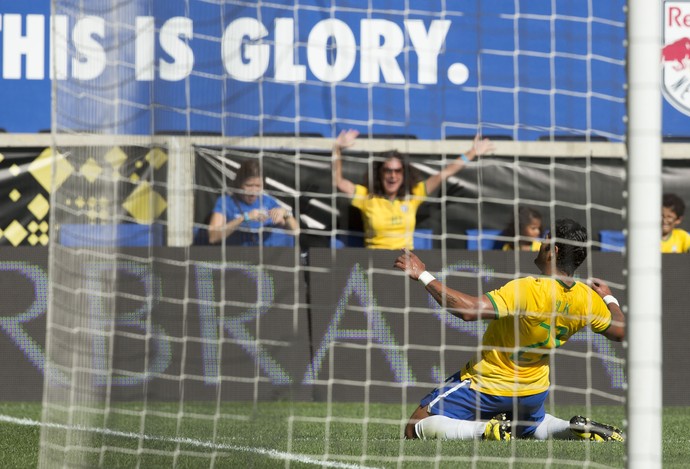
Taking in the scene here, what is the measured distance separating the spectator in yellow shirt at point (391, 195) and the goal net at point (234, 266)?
12cm

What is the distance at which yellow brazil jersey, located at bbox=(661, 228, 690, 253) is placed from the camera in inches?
392

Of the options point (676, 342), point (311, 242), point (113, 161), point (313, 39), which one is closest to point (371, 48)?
point (313, 39)

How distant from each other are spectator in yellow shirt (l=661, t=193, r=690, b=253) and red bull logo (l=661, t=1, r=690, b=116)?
141 centimetres

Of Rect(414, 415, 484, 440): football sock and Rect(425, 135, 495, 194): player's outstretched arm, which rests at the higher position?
Rect(425, 135, 495, 194): player's outstretched arm

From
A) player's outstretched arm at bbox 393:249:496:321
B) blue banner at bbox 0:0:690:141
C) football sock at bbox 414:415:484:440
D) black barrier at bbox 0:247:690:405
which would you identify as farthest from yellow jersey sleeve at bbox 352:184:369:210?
player's outstretched arm at bbox 393:249:496:321

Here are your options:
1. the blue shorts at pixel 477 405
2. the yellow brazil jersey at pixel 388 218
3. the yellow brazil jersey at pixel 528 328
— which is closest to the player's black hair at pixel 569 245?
the yellow brazil jersey at pixel 528 328

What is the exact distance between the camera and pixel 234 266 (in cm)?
596

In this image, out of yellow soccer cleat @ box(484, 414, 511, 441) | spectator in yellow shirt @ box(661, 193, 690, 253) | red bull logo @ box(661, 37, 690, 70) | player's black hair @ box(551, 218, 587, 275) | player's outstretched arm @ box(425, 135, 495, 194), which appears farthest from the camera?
red bull logo @ box(661, 37, 690, 70)

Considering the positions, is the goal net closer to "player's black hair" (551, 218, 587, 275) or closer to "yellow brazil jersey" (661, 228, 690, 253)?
"player's black hair" (551, 218, 587, 275)

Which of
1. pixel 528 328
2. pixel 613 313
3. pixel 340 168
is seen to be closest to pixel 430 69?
pixel 340 168

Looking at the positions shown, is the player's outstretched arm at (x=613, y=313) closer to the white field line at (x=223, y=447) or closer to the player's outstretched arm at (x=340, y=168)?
the white field line at (x=223, y=447)

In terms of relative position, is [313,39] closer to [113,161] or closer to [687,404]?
[687,404]

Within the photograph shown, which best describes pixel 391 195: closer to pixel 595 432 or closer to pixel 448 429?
pixel 448 429

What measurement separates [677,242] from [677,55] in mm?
1993
